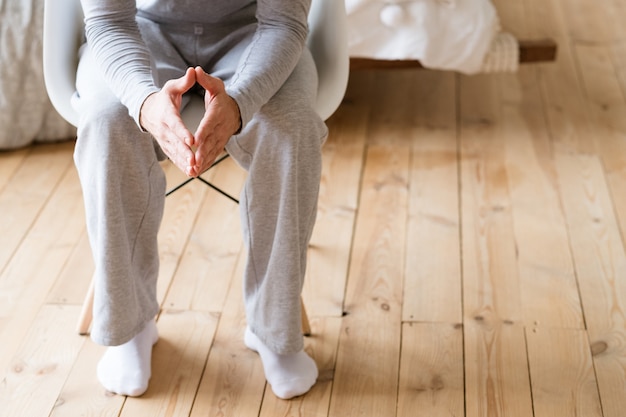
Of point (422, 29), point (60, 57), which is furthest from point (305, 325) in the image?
point (422, 29)

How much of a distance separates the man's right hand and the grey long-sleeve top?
2cm

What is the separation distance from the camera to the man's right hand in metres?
1.33

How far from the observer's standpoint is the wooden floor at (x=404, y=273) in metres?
1.59

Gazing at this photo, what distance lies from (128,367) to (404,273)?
0.64m

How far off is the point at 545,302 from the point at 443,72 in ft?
4.04

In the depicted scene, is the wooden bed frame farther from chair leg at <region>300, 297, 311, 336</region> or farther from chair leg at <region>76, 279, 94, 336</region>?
chair leg at <region>76, 279, 94, 336</region>

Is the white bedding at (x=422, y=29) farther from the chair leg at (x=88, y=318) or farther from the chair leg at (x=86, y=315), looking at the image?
the chair leg at (x=86, y=315)

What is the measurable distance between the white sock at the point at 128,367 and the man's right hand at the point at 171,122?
1.35ft

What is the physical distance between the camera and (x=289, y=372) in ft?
5.20

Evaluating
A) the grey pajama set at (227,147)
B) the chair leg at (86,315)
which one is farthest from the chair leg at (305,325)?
the chair leg at (86,315)

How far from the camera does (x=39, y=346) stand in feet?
5.57

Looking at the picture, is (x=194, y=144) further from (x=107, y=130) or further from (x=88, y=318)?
(x=88, y=318)

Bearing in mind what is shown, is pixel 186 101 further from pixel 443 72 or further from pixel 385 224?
pixel 443 72

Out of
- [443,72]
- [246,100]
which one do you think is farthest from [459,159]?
[246,100]
